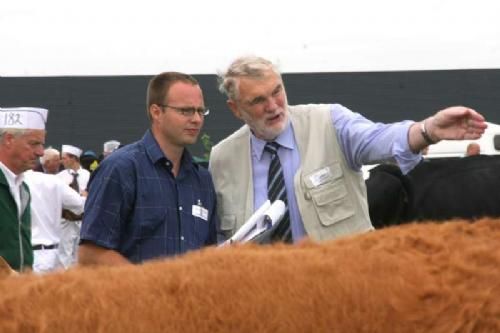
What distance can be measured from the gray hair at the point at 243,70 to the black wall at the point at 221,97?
1879cm

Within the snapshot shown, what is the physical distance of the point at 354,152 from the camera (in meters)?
3.51

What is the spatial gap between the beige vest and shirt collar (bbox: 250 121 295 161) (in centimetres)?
2

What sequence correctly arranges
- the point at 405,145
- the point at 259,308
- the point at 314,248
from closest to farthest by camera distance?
the point at 259,308 < the point at 314,248 < the point at 405,145

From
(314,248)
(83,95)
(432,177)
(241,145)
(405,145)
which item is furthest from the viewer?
(83,95)

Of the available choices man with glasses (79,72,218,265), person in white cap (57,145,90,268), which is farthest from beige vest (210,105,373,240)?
person in white cap (57,145,90,268)

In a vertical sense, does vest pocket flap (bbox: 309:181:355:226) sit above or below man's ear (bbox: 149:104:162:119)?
below

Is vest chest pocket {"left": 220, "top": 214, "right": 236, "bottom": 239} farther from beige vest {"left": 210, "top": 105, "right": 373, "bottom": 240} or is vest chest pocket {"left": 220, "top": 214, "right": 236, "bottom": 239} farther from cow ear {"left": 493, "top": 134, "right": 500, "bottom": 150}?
cow ear {"left": 493, "top": 134, "right": 500, "bottom": 150}

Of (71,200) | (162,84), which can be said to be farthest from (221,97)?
(162,84)

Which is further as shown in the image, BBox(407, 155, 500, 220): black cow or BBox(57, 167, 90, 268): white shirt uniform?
BBox(57, 167, 90, 268): white shirt uniform

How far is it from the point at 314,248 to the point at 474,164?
5.30m

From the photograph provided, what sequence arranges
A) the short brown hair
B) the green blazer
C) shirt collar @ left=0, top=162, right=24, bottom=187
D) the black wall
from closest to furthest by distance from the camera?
the short brown hair, the green blazer, shirt collar @ left=0, top=162, right=24, bottom=187, the black wall

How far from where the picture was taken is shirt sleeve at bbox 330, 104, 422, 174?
316cm

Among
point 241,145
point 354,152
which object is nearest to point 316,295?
point 354,152

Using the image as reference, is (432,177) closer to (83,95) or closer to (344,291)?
(344,291)
